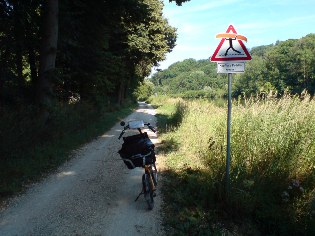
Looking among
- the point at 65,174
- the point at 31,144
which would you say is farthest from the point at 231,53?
the point at 31,144

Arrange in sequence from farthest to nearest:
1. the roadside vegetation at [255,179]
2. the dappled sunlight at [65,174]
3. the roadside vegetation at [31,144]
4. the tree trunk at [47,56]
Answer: the tree trunk at [47,56], the dappled sunlight at [65,174], the roadside vegetation at [31,144], the roadside vegetation at [255,179]

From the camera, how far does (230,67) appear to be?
19.5 feet

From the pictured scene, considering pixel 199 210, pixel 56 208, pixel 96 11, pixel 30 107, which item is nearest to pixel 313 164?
pixel 199 210

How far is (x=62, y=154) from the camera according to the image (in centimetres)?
1086

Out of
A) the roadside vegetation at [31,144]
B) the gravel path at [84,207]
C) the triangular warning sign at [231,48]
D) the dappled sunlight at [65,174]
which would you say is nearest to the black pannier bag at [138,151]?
the gravel path at [84,207]

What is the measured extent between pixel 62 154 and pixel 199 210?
6093 millimetres

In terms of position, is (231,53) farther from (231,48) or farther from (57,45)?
(57,45)

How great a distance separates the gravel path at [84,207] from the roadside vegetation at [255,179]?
62cm

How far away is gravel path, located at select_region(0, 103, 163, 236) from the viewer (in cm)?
564

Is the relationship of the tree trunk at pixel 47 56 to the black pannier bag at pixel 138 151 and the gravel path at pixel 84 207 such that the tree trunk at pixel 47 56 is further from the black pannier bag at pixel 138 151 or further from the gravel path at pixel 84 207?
the black pannier bag at pixel 138 151

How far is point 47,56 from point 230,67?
8.17 meters

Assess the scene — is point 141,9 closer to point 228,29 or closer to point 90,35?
point 90,35

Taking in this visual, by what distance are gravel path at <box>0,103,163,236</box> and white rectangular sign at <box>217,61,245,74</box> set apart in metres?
2.95

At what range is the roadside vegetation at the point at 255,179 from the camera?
5809 millimetres
